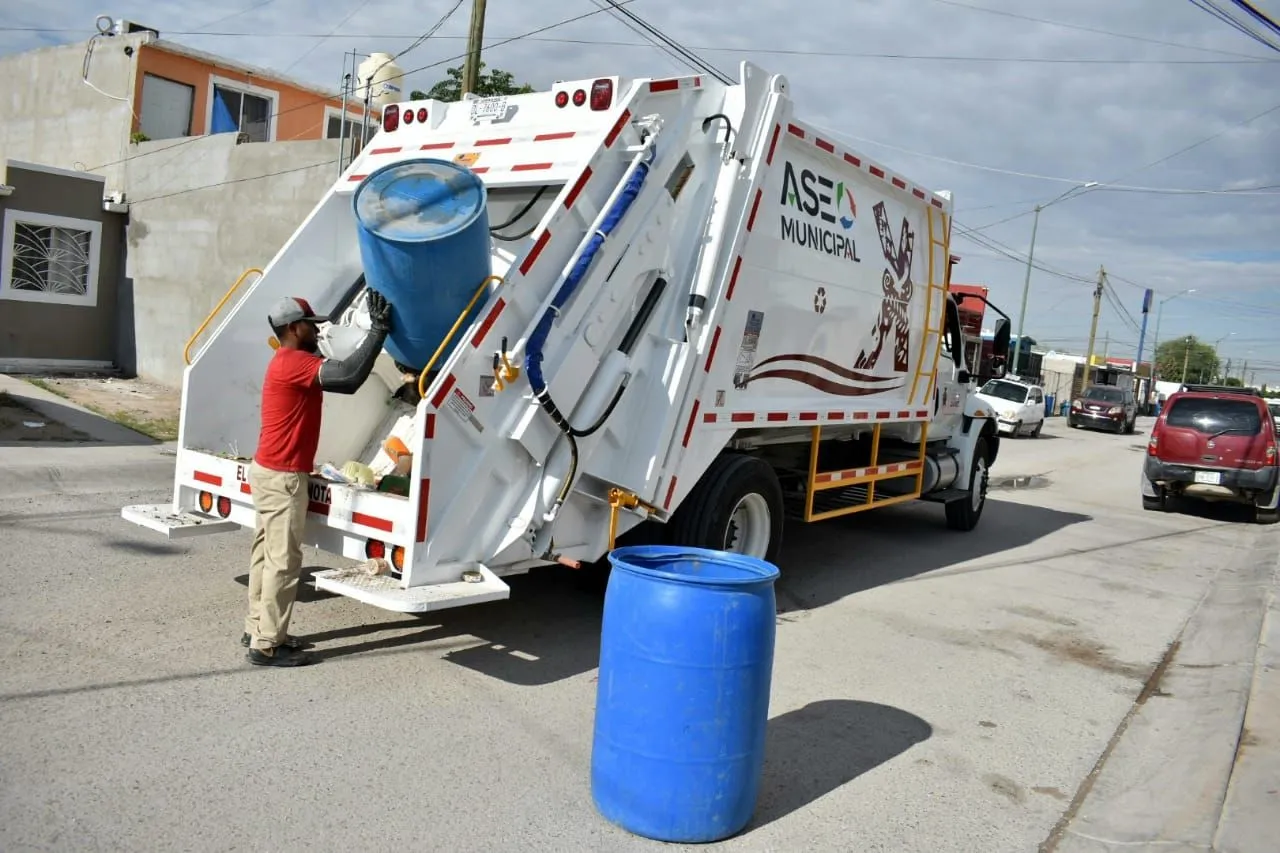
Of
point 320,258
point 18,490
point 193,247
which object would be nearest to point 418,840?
point 320,258

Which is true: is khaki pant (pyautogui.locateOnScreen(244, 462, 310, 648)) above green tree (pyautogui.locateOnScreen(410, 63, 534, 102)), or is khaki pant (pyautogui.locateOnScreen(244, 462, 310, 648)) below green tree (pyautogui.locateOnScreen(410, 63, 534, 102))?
below

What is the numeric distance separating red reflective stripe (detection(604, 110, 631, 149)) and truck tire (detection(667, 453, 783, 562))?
217 centimetres

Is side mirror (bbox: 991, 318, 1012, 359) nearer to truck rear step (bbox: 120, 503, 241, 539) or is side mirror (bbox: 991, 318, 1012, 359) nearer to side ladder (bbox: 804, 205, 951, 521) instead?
side ladder (bbox: 804, 205, 951, 521)

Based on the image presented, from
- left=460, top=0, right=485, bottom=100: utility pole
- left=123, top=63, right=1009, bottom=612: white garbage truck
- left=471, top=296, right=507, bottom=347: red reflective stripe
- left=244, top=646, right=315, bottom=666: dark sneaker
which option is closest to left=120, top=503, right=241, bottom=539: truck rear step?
left=123, top=63, right=1009, bottom=612: white garbage truck

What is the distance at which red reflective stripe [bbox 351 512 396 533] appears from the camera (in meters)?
5.02

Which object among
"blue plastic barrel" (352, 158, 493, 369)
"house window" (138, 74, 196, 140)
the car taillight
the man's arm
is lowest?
the man's arm

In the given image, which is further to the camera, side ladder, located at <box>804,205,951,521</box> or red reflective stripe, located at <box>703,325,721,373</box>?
side ladder, located at <box>804,205,951,521</box>

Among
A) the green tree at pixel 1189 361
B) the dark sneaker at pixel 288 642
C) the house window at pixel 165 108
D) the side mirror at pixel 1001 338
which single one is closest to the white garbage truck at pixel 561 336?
the dark sneaker at pixel 288 642

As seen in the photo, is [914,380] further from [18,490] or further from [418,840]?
[18,490]

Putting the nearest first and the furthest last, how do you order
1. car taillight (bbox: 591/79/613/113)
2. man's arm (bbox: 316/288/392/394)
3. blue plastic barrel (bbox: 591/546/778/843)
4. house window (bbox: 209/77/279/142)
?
blue plastic barrel (bbox: 591/546/778/843)
man's arm (bbox: 316/288/392/394)
car taillight (bbox: 591/79/613/113)
house window (bbox: 209/77/279/142)

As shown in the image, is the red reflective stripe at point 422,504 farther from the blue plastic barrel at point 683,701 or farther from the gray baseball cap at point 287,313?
the blue plastic barrel at point 683,701

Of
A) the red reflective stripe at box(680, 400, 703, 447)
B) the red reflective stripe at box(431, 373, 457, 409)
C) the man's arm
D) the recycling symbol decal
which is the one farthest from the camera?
the recycling symbol decal

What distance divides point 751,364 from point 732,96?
1697 millimetres

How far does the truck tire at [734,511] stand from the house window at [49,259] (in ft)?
49.2
